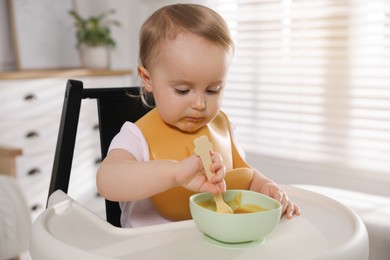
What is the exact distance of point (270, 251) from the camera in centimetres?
70

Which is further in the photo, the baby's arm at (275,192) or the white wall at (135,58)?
the white wall at (135,58)

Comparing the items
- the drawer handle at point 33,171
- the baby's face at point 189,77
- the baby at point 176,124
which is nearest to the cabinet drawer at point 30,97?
the drawer handle at point 33,171

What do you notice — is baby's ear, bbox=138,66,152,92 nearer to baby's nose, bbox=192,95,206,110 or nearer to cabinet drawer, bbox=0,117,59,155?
baby's nose, bbox=192,95,206,110

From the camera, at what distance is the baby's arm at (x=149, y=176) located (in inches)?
29.0

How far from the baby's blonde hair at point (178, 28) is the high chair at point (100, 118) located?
22 centimetres

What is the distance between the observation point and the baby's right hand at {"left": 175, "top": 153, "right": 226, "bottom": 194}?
28.5 inches

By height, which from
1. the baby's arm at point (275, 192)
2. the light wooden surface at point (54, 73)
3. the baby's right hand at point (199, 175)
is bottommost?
the light wooden surface at point (54, 73)

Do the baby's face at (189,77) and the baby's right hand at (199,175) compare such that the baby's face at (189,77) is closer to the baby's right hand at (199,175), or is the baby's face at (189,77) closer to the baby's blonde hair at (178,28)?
the baby's blonde hair at (178,28)

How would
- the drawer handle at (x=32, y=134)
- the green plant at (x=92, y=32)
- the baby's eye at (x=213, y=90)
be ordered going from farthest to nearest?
the green plant at (x=92, y=32), the drawer handle at (x=32, y=134), the baby's eye at (x=213, y=90)

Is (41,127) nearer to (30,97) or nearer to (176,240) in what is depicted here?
(30,97)

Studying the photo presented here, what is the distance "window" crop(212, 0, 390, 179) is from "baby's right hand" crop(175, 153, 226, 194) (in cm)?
166

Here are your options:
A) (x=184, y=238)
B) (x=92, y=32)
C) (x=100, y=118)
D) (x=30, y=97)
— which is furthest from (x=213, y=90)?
(x=92, y=32)

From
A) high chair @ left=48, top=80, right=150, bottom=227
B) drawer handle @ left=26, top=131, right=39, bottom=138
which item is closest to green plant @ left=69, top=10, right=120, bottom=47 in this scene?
drawer handle @ left=26, top=131, right=39, bottom=138

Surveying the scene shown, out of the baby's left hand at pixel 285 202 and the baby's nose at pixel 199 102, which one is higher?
the baby's nose at pixel 199 102
